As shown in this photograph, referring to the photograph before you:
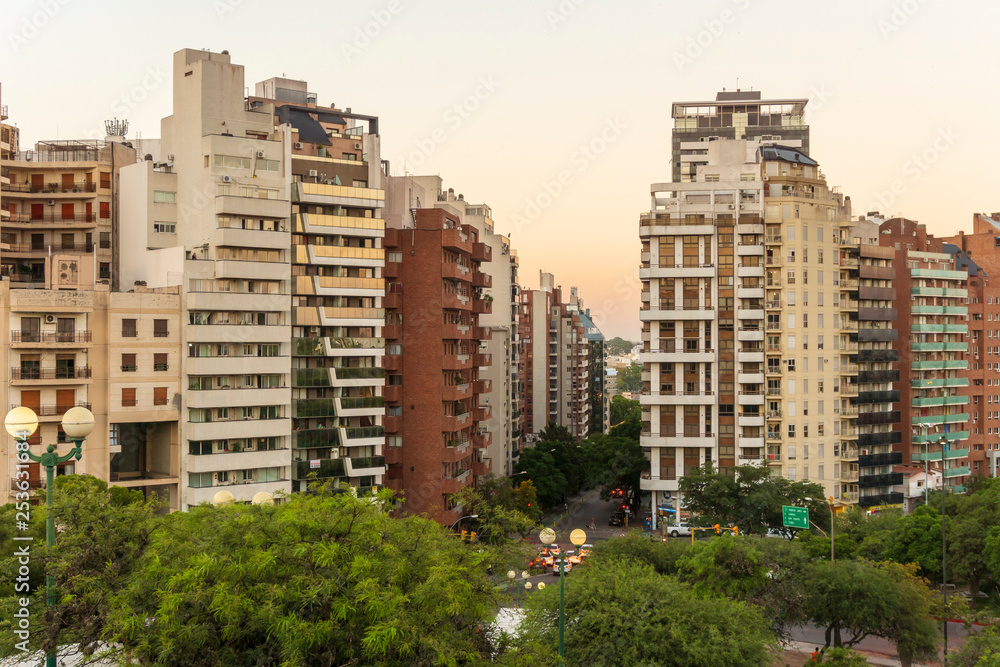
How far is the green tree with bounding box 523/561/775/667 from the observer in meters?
34.3

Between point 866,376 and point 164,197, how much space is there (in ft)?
217

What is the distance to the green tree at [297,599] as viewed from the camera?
23422 millimetres

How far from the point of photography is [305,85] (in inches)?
4144

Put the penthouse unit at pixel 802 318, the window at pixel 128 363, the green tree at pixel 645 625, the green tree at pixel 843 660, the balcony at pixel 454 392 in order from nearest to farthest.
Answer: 1. the green tree at pixel 645 625
2. the green tree at pixel 843 660
3. the window at pixel 128 363
4. the balcony at pixel 454 392
5. the penthouse unit at pixel 802 318

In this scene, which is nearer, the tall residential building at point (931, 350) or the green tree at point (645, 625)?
the green tree at point (645, 625)

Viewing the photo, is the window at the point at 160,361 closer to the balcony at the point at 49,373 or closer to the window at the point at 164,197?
the balcony at the point at 49,373

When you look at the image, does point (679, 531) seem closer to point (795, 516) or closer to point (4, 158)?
point (795, 516)

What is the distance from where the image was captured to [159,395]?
211ft

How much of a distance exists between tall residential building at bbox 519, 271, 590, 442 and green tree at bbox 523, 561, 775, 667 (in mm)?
98940

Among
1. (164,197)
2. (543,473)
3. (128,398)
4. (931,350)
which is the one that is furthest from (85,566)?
(931,350)

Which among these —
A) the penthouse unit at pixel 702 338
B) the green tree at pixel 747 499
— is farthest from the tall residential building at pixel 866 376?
the green tree at pixel 747 499

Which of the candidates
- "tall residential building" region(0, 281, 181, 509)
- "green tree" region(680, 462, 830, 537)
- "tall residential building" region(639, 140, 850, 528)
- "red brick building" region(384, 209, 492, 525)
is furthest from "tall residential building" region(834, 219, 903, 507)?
"tall residential building" region(0, 281, 181, 509)

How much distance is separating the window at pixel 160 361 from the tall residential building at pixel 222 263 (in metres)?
1.17

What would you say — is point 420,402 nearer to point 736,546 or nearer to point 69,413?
point 736,546
